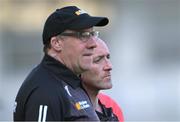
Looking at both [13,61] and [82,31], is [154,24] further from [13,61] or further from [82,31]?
[82,31]

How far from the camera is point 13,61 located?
307 inches

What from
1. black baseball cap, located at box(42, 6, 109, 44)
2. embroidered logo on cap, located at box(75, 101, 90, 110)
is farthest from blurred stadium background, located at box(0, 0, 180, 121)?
embroidered logo on cap, located at box(75, 101, 90, 110)

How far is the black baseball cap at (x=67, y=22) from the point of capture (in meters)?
2.84

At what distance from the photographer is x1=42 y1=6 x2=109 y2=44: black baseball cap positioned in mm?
2836

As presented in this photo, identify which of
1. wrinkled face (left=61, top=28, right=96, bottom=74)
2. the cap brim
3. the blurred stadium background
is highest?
the cap brim

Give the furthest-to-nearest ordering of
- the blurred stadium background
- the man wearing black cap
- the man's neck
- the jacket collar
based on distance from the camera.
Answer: the blurred stadium background, the man's neck, the jacket collar, the man wearing black cap

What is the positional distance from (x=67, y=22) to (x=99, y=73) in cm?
64

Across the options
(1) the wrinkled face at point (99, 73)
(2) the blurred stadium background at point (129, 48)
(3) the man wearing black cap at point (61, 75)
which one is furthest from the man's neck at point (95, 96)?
(2) the blurred stadium background at point (129, 48)

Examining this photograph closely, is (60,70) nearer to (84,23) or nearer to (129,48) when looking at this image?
(84,23)

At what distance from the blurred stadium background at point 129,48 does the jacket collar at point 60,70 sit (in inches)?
187

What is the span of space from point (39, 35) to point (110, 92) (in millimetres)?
1095

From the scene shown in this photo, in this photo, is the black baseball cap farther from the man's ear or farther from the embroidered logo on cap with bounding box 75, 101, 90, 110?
the embroidered logo on cap with bounding box 75, 101, 90, 110

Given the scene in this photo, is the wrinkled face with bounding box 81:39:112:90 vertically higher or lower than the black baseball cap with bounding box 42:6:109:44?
lower

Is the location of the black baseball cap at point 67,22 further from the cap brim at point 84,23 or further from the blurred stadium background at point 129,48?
the blurred stadium background at point 129,48
